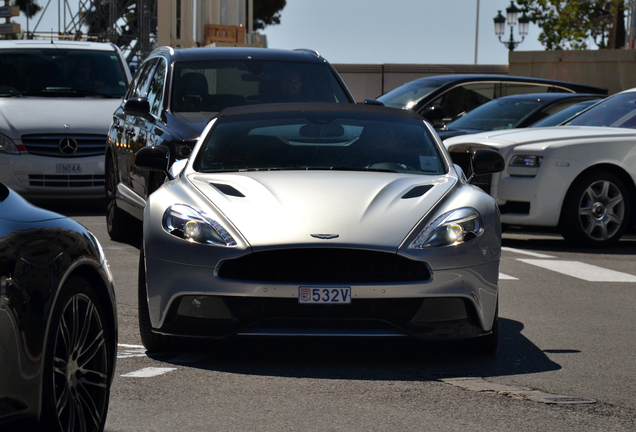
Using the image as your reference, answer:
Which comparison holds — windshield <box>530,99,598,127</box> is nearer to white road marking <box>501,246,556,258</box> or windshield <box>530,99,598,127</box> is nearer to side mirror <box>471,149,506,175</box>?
white road marking <box>501,246,556,258</box>

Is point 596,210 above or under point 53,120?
under

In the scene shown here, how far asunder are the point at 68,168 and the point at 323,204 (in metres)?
8.50

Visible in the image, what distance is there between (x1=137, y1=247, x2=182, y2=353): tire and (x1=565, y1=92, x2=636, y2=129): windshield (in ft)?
25.9

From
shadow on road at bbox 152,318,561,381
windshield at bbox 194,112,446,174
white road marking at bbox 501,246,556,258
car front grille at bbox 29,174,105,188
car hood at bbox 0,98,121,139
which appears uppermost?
windshield at bbox 194,112,446,174

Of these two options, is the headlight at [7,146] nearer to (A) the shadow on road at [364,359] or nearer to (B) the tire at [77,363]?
(A) the shadow on road at [364,359]

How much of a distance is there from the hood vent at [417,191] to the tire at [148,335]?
1.46m

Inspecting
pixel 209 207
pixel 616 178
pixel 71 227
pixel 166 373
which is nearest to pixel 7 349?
pixel 71 227

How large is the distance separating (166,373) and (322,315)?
0.82m

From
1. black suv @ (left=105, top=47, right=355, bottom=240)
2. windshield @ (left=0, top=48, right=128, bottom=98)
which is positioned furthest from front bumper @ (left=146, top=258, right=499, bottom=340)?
windshield @ (left=0, top=48, right=128, bottom=98)

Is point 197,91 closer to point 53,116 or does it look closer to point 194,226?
point 53,116

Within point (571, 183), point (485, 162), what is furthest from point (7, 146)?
point (485, 162)

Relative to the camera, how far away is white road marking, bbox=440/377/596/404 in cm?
533

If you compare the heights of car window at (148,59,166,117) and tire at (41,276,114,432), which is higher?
car window at (148,59,166,117)

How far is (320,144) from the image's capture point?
7.48 m
